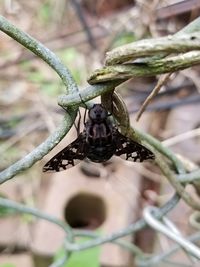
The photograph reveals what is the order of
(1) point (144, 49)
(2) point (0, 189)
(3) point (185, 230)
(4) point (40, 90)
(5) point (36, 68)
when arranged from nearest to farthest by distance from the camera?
1. (1) point (144, 49)
2. (3) point (185, 230)
3. (2) point (0, 189)
4. (4) point (40, 90)
5. (5) point (36, 68)

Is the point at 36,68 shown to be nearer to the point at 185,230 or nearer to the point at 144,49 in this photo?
the point at 185,230

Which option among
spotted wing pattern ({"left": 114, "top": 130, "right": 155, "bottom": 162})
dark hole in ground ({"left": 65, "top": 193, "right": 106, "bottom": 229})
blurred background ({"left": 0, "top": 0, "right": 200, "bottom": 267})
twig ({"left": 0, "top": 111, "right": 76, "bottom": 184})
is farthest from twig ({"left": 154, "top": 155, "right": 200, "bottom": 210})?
dark hole in ground ({"left": 65, "top": 193, "right": 106, "bottom": 229})

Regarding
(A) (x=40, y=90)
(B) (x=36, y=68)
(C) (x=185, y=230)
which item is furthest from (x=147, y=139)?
(B) (x=36, y=68)

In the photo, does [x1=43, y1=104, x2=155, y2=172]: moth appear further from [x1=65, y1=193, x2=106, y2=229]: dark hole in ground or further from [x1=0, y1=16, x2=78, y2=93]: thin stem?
[x1=65, y1=193, x2=106, y2=229]: dark hole in ground

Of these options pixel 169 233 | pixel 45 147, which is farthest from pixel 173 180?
pixel 45 147

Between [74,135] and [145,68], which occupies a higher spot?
[145,68]

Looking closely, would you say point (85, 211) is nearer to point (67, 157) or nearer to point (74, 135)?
point (74, 135)
